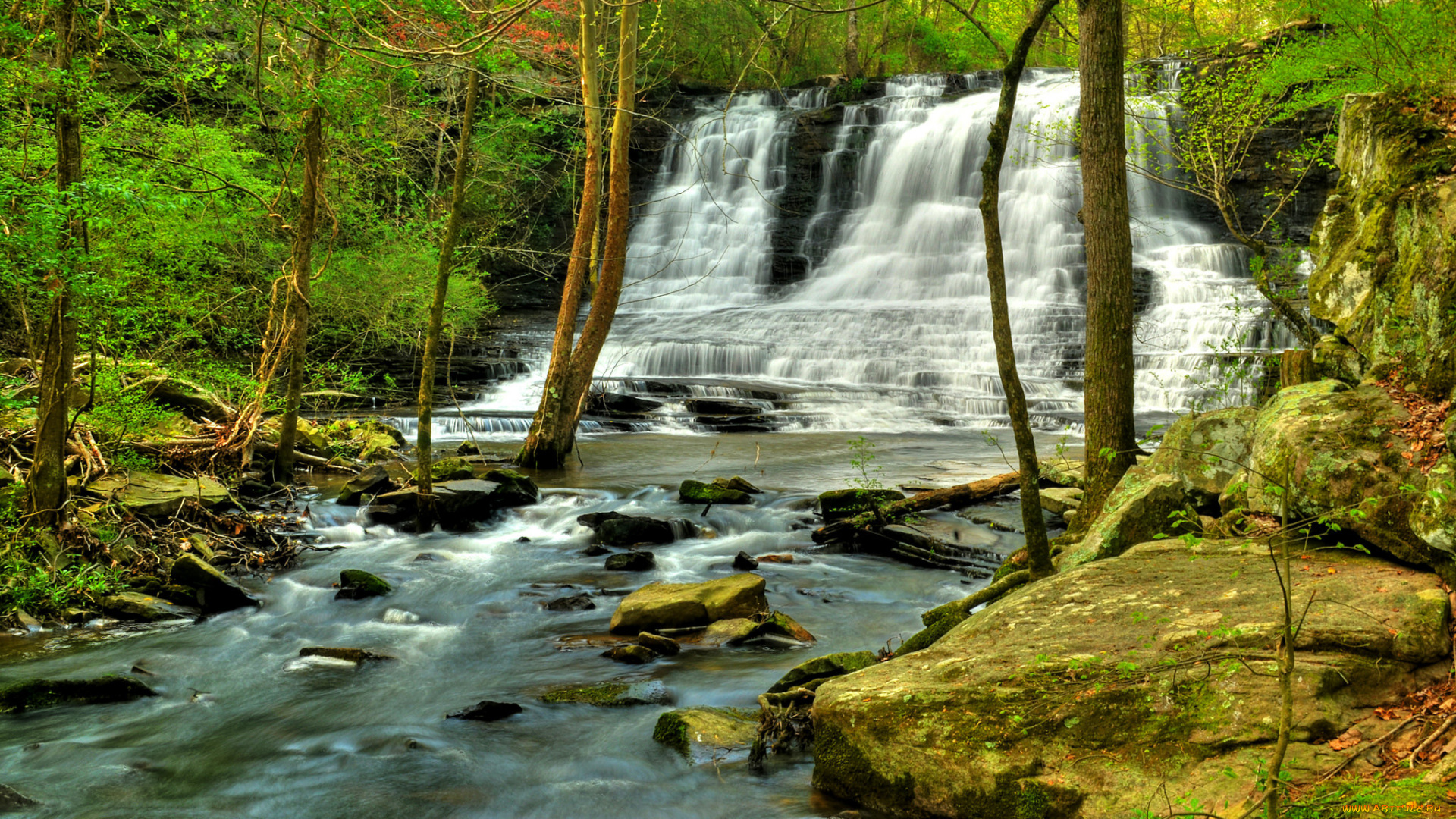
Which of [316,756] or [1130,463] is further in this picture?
[1130,463]

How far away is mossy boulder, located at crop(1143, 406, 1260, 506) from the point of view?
5.90 m

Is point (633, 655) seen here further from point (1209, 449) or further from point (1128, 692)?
point (1209, 449)

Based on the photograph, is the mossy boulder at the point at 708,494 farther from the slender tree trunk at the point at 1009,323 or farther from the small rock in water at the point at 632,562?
the slender tree trunk at the point at 1009,323

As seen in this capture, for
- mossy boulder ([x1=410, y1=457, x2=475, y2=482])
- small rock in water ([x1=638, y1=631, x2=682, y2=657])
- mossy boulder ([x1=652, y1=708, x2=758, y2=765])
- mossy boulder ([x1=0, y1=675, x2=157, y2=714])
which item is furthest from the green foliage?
mossy boulder ([x1=0, y1=675, x2=157, y2=714])

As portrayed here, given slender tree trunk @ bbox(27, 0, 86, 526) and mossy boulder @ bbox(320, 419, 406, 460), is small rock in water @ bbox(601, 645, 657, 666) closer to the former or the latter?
slender tree trunk @ bbox(27, 0, 86, 526)

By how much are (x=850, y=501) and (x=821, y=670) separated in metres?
4.64

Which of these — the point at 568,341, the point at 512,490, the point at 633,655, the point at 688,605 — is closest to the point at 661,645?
the point at 633,655

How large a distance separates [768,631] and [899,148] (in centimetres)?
2381

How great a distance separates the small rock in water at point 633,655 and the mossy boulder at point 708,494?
14.1 feet

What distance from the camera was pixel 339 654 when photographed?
6.39 m

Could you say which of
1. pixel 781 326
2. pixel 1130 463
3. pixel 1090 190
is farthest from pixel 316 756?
pixel 781 326

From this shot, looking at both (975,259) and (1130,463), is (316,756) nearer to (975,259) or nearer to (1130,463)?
(1130,463)

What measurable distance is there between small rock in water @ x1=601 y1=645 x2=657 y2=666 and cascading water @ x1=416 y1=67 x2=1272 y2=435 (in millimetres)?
8861

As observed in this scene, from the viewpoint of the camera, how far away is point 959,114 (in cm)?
2764
